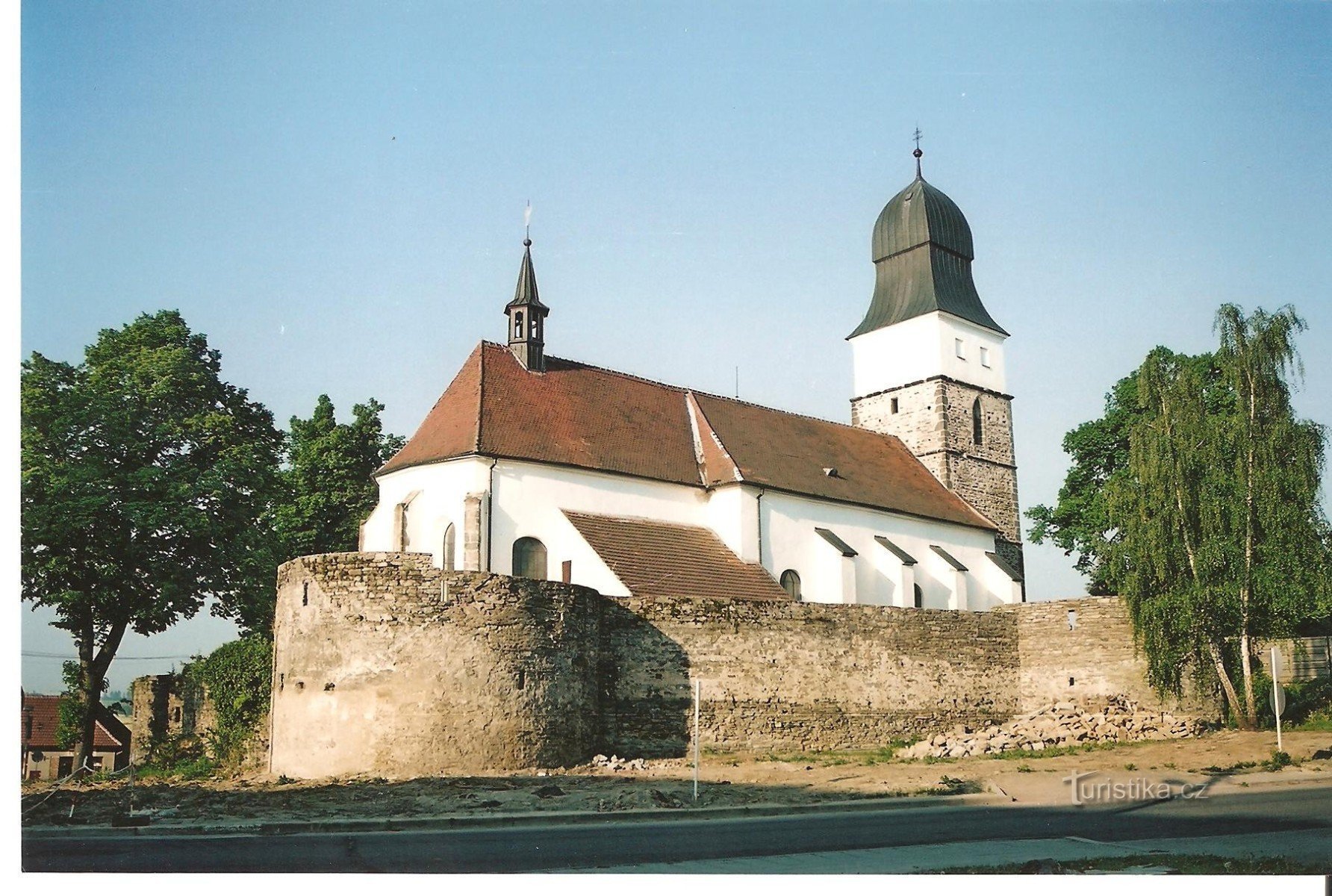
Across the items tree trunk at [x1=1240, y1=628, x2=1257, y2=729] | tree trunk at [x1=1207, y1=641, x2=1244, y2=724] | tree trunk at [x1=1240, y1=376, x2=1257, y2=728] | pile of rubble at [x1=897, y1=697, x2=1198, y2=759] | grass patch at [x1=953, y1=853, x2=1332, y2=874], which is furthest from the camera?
tree trunk at [x1=1207, y1=641, x2=1244, y2=724]

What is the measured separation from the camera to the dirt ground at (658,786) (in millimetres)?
15734

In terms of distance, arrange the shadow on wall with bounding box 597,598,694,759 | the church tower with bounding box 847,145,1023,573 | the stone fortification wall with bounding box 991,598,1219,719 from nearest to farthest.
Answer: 1. the shadow on wall with bounding box 597,598,694,759
2. the stone fortification wall with bounding box 991,598,1219,719
3. the church tower with bounding box 847,145,1023,573

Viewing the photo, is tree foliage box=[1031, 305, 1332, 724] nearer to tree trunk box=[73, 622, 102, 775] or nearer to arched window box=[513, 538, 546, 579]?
arched window box=[513, 538, 546, 579]

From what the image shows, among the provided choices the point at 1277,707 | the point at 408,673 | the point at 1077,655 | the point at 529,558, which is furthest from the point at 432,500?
the point at 1277,707

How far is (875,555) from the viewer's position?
108 feet

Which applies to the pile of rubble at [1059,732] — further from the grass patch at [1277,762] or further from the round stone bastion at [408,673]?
the round stone bastion at [408,673]

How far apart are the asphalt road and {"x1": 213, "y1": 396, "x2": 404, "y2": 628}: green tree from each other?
63.7 ft

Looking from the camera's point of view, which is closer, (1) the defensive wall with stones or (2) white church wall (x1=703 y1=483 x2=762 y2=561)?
(1) the defensive wall with stones

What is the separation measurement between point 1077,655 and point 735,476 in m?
8.43

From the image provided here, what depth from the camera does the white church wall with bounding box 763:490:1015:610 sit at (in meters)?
30.8

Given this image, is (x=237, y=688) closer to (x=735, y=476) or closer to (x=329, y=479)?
(x=329, y=479)

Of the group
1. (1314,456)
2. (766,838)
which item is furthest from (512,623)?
(1314,456)

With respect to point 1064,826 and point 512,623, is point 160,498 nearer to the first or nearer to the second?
point 512,623

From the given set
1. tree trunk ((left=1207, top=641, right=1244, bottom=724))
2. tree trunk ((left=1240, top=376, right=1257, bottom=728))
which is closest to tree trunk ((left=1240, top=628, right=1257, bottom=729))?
tree trunk ((left=1240, top=376, right=1257, bottom=728))
